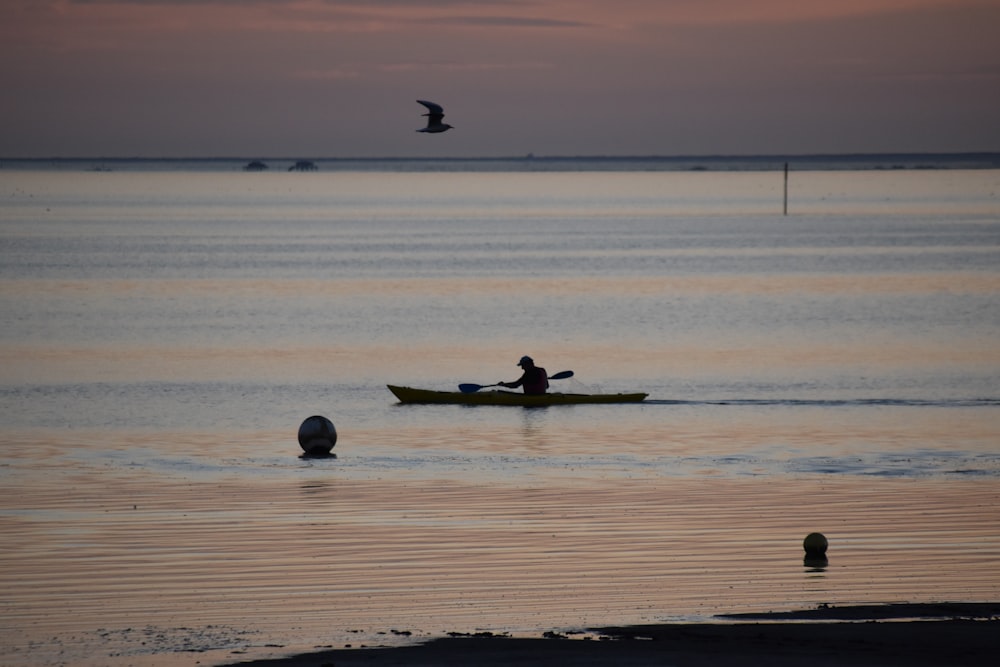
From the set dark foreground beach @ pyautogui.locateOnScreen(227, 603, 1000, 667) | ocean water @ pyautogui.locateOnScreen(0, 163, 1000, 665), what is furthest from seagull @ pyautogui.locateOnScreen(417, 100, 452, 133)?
dark foreground beach @ pyautogui.locateOnScreen(227, 603, 1000, 667)

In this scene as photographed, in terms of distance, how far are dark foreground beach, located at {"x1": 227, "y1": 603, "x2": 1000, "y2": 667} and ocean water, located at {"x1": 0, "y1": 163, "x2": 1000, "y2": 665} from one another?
709 millimetres

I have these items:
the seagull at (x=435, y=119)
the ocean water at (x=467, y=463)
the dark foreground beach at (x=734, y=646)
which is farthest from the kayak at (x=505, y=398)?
the dark foreground beach at (x=734, y=646)

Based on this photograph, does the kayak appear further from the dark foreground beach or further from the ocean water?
the dark foreground beach

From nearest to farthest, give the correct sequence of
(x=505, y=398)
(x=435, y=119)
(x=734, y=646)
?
(x=734, y=646), (x=435, y=119), (x=505, y=398)

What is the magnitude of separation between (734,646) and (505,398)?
828 inches

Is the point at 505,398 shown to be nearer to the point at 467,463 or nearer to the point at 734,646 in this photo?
the point at 467,463

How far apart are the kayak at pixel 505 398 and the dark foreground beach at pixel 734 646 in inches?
773

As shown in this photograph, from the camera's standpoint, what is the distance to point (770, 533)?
766 inches

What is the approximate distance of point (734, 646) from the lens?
13453 millimetres

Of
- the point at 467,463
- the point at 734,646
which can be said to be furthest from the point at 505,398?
the point at 734,646

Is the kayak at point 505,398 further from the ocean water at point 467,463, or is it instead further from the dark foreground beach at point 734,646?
the dark foreground beach at point 734,646

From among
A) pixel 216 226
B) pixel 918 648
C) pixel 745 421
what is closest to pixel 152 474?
pixel 745 421

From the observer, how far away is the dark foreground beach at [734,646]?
13023 millimetres

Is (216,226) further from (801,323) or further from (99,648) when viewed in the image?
(99,648)
